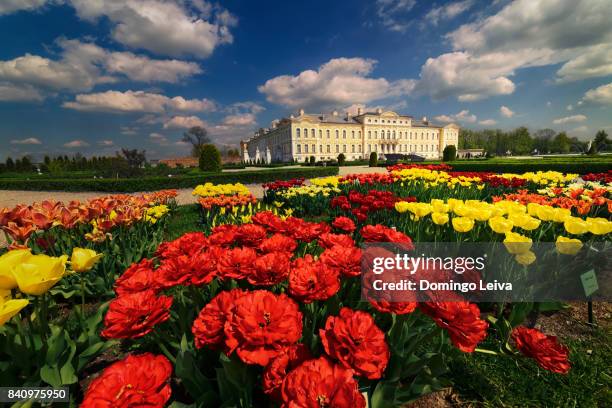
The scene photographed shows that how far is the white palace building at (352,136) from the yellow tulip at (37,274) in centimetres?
5707

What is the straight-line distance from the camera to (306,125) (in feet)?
206

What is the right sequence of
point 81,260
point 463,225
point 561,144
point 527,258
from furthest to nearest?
point 561,144 → point 463,225 → point 527,258 → point 81,260

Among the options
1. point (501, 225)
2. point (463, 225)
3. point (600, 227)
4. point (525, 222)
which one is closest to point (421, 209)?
point (463, 225)

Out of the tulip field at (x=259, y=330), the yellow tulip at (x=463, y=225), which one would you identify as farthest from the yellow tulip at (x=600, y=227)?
the yellow tulip at (x=463, y=225)

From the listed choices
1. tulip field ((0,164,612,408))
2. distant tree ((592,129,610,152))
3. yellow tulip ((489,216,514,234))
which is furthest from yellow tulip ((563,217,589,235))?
distant tree ((592,129,610,152))

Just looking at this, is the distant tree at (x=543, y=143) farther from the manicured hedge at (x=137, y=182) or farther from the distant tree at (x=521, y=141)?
the manicured hedge at (x=137, y=182)

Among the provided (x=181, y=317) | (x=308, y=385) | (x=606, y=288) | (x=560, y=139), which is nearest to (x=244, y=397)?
(x=308, y=385)

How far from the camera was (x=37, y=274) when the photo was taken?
115cm

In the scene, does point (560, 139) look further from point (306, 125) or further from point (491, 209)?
point (491, 209)

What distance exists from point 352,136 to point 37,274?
70305 mm

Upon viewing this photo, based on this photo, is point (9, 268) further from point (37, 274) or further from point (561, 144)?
point (561, 144)

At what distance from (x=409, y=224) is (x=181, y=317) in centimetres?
291

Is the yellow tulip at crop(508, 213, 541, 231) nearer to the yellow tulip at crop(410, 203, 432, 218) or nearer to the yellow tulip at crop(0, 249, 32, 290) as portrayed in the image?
the yellow tulip at crop(410, 203, 432, 218)

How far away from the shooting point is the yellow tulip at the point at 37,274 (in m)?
1.12
